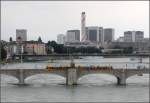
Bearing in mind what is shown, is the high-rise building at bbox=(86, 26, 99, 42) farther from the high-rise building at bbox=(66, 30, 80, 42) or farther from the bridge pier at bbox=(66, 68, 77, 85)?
the bridge pier at bbox=(66, 68, 77, 85)

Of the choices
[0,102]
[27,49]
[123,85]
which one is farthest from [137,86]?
[27,49]

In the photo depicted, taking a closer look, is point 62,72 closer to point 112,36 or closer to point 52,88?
point 52,88

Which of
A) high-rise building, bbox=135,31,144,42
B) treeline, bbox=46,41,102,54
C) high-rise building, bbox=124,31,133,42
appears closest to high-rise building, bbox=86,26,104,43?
high-rise building, bbox=124,31,133,42

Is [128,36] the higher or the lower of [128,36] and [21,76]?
the higher

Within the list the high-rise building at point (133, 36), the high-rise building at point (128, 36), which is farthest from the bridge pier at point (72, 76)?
the high-rise building at point (128, 36)

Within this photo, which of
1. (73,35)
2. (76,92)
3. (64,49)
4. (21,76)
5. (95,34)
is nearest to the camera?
(76,92)

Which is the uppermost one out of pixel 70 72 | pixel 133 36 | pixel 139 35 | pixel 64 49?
pixel 139 35

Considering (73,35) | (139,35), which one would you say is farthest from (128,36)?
(73,35)

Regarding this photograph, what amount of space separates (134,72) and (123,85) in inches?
41.3

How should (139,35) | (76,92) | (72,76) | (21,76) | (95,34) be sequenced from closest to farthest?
(76,92) → (72,76) → (21,76) → (139,35) → (95,34)

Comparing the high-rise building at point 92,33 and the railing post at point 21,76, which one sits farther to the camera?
the high-rise building at point 92,33

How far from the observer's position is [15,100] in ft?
61.6

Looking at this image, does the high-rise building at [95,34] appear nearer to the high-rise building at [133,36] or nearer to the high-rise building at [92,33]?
the high-rise building at [92,33]

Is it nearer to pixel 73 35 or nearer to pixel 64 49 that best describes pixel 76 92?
pixel 64 49
